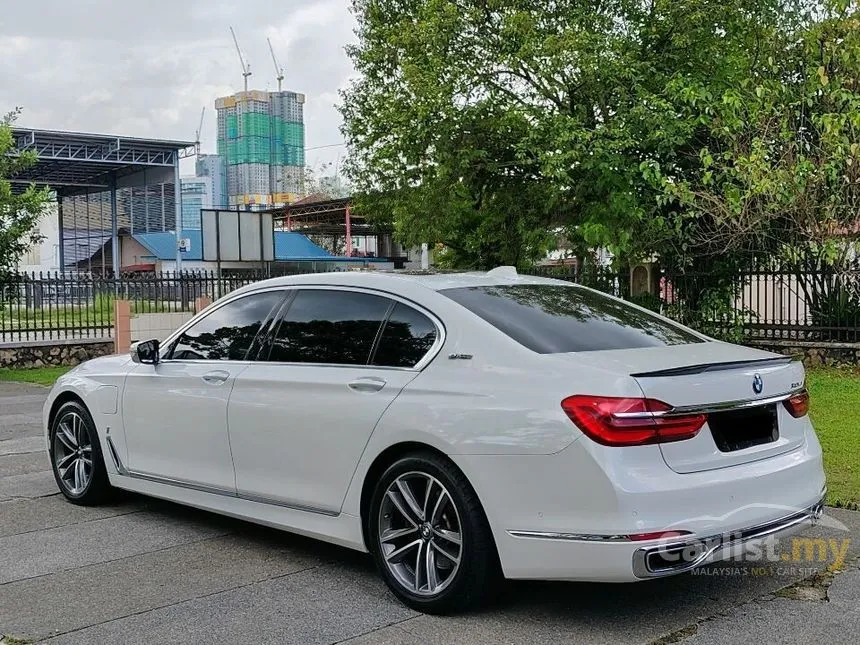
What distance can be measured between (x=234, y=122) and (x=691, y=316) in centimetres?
8178

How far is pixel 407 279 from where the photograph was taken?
5164mm

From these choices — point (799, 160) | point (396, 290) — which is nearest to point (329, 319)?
point (396, 290)

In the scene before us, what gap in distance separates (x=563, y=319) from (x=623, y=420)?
1105mm

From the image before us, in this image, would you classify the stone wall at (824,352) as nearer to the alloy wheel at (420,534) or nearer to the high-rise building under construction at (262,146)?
the alloy wheel at (420,534)

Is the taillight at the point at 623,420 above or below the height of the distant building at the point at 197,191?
below

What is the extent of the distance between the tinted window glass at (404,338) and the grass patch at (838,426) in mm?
3259

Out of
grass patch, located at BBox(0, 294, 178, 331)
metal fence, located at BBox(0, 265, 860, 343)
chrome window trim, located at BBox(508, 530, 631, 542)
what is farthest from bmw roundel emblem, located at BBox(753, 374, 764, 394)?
grass patch, located at BBox(0, 294, 178, 331)

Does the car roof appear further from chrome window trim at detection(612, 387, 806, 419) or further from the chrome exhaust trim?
the chrome exhaust trim

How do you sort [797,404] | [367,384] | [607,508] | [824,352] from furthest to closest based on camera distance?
1. [824,352]
2. [367,384]
3. [797,404]
4. [607,508]

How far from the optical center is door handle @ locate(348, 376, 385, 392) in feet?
15.5

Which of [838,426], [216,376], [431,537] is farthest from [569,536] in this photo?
[838,426]

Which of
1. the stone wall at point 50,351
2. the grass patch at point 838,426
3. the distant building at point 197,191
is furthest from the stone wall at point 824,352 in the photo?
the distant building at point 197,191

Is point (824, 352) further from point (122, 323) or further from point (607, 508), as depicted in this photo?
point (122, 323)

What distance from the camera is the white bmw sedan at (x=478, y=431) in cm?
394
